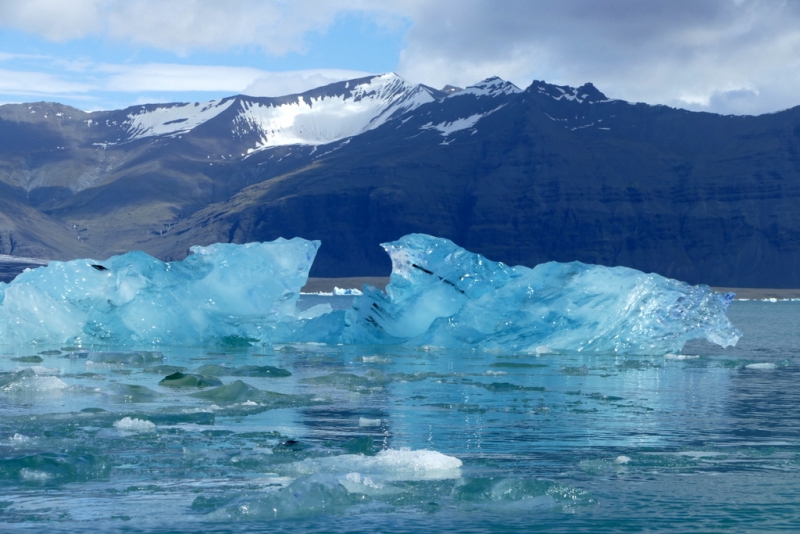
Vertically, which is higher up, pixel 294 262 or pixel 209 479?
pixel 294 262

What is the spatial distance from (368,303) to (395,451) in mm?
22214

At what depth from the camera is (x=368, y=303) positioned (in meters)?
34.5

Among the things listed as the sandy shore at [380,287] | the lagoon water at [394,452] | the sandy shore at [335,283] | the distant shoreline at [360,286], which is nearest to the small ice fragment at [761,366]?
the lagoon water at [394,452]

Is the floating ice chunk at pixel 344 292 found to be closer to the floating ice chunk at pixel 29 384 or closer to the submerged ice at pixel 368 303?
the submerged ice at pixel 368 303

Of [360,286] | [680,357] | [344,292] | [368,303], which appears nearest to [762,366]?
[680,357]

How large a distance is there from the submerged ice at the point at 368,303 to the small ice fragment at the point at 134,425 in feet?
61.5

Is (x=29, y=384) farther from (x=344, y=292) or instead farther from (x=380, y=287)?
(x=380, y=287)

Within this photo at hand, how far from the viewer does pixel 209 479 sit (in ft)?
36.8

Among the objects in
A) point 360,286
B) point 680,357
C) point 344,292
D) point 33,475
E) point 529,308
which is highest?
point 360,286

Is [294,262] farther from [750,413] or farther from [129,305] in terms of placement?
[750,413]

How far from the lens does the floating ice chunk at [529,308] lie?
99.8 ft

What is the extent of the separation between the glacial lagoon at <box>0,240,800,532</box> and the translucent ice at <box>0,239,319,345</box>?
868 centimetres

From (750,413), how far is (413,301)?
58.1 feet

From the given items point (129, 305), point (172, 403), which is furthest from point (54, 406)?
point (129, 305)
